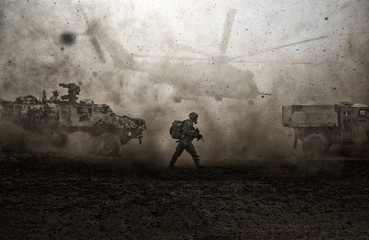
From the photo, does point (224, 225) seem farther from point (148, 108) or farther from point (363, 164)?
point (148, 108)

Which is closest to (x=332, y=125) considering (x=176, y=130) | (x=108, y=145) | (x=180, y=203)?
(x=176, y=130)

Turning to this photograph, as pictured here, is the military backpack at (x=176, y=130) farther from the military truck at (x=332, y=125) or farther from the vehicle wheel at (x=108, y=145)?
the military truck at (x=332, y=125)

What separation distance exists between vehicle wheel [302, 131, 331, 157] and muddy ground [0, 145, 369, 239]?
3.68 m

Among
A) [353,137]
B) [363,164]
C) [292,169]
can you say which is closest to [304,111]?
[353,137]

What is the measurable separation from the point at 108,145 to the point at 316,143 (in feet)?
26.7

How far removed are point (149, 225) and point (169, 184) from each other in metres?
2.30

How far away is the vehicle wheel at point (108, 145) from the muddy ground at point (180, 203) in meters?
2.94

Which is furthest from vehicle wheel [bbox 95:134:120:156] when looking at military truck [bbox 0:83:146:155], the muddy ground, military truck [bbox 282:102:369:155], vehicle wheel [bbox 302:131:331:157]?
vehicle wheel [bbox 302:131:331:157]

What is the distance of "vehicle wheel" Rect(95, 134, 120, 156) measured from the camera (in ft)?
43.6

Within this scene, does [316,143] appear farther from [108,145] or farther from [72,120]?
[72,120]

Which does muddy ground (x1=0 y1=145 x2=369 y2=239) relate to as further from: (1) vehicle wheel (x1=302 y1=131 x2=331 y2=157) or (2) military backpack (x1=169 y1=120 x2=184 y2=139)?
(1) vehicle wheel (x1=302 y1=131 x2=331 y2=157)

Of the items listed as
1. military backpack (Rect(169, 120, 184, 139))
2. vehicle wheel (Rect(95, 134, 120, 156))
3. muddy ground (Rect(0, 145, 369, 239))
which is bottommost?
muddy ground (Rect(0, 145, 369, 239))

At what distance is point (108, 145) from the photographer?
13.3 meters

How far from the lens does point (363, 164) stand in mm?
11672
